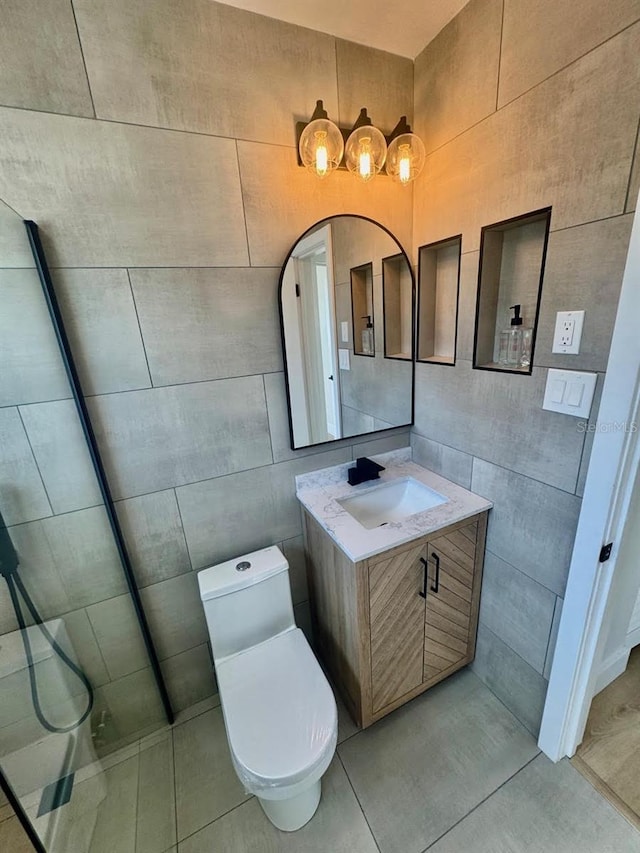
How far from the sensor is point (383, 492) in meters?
1.62

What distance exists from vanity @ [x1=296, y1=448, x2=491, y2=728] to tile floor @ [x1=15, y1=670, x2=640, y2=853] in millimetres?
160

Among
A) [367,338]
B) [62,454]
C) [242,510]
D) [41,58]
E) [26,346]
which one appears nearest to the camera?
[41,58]

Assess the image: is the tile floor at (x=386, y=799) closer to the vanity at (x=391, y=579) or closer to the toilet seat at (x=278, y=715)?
the vanity at (x=391, y=579)

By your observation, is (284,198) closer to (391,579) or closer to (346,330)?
(346,330)

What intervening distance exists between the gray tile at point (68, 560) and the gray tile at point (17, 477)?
5cm

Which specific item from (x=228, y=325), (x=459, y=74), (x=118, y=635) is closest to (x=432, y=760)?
(x=118, y=635)

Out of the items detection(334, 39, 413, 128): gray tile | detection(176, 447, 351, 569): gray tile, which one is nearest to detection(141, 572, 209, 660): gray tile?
detection(176, 447, 351, 569): gray tile

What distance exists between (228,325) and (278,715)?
1345mm

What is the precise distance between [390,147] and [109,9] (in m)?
0.95

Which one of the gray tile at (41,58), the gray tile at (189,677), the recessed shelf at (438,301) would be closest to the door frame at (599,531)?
the recessed shelf at (438,301)

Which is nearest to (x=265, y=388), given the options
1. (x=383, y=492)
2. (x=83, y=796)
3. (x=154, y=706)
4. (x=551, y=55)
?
(x=383, y=492)

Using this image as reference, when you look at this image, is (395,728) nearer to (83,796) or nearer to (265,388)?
(83,796)

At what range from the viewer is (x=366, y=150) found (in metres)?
1.26

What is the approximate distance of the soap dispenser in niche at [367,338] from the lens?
1.58 m
